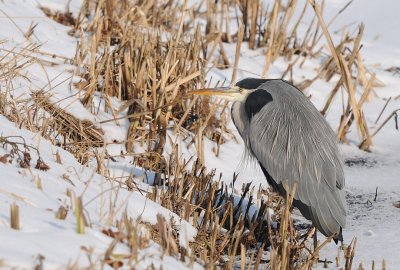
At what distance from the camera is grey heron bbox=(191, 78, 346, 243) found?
4.25m

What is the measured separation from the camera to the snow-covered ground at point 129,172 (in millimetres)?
2502

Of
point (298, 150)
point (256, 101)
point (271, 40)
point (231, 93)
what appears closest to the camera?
point (298, 150)

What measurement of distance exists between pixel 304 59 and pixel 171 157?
224 centimetres

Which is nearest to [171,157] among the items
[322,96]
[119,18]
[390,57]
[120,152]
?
[120,152]

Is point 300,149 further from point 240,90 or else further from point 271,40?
point 271,40

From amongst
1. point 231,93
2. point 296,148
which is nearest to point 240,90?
point 231,93

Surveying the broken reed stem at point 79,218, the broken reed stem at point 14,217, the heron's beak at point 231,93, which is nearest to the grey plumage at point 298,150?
the heron's beak at point 231,93

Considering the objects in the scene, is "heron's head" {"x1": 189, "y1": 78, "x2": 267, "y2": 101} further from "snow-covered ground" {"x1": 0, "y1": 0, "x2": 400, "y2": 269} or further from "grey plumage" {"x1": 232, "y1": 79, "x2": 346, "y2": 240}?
"snow-covered ground" {"x1": 0, "y1": 0, "x2": 400, "y2": 269}

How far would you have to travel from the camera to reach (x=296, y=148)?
4.40 m

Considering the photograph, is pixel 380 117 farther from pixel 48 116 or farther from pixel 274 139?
pixel 48 116

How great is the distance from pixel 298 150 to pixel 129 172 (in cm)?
97

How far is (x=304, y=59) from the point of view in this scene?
6348 mm

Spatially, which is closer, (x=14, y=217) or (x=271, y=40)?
(x=14, y=217)

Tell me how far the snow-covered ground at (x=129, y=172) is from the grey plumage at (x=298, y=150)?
10.7 inches
